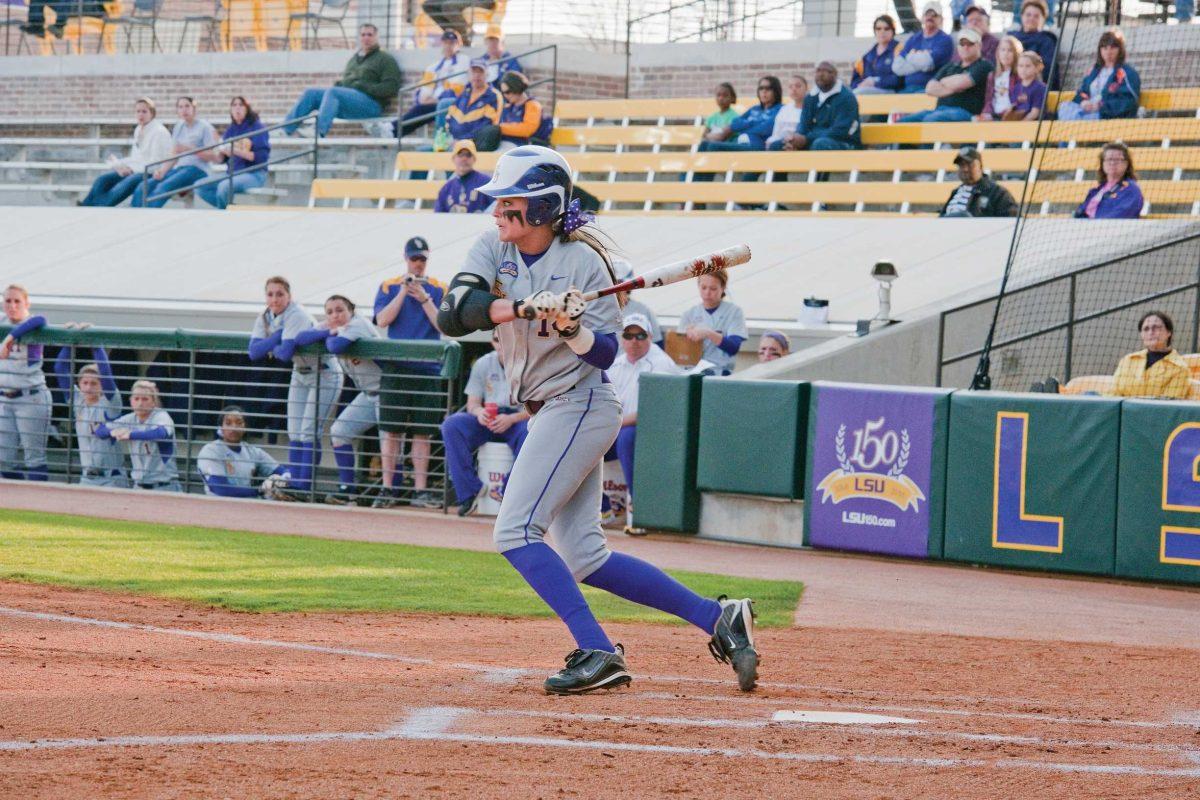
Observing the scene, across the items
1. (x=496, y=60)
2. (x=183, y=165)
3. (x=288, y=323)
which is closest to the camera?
(x=288, y=323)

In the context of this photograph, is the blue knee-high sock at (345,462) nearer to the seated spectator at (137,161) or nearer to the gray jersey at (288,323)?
the gray jersey at (288,323)

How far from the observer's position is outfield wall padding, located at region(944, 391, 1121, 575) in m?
10.1

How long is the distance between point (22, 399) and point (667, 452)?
615cm

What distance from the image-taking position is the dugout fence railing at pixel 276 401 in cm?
1277

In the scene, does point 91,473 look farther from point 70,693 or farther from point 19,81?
point 19,81

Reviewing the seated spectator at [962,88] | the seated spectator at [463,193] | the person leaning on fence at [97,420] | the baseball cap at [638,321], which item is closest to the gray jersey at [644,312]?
the baseball cap at [638,321]

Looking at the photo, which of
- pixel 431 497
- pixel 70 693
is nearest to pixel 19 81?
pixel 431 497

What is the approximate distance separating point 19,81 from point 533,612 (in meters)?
22.4

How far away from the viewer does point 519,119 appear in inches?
739

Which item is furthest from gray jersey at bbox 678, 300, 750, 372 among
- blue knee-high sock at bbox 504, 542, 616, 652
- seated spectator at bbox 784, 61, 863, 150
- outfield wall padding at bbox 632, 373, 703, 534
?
blue knee-high sock at bbox 504, 542, 616, 652

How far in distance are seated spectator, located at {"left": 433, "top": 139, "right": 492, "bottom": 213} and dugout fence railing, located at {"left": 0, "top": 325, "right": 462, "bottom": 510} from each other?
3.43 metres

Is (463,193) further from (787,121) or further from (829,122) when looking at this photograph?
(829,122)

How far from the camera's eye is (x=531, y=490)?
562 centimetres

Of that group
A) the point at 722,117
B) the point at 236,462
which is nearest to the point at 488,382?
the point at 236,462
